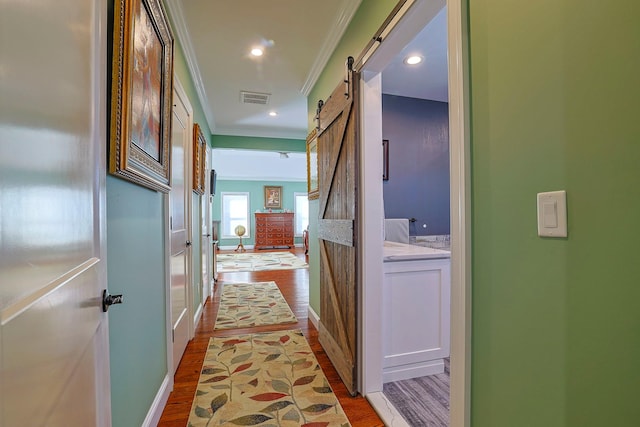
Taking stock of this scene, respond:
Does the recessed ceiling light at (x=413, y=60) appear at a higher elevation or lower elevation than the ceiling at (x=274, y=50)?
lower

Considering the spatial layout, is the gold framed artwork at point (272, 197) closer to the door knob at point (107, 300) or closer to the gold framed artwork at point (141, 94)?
the gold framed artwork at point (141, 94)

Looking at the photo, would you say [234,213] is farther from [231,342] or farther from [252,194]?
[231,342]

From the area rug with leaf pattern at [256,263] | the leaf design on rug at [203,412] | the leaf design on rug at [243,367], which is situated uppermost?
the area rug with leaf pattern at [256,263]

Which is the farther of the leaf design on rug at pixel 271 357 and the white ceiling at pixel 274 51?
the leaf design on rug at pixel 271 357

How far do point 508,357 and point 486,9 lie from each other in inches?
41.4

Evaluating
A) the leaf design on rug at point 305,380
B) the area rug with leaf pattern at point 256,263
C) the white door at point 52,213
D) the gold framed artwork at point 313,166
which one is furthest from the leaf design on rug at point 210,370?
the area rug with leaf pattern at point 256,263

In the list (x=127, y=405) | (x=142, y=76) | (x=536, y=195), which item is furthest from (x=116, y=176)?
(x=536, y=195)

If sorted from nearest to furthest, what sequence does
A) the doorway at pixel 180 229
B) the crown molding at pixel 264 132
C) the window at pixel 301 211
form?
the doorway at pixel 180 229
the crown molding at pixel 264 132
the window at pixel 301 211

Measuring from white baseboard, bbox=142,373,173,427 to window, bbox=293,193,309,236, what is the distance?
29.0 feet

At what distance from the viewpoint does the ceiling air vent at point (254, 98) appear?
340 cm

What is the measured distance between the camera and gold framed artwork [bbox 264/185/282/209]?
10250 millimetres

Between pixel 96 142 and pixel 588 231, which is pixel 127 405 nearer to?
pixel 96 142

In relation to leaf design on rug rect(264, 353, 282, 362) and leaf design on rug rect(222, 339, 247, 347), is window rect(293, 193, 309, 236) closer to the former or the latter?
leaf design on rug rect(222, 339, 247, 347)

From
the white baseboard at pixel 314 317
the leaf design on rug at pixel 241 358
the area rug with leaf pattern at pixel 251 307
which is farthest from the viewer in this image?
the area rug with leaf pattern at pixel 251 307
